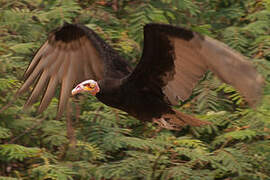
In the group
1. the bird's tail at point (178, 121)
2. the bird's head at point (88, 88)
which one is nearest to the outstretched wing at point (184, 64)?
the bird's tail at point (178, 121)

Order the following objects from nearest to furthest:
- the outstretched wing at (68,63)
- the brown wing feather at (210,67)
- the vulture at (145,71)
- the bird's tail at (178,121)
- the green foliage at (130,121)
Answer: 1. the brown wing feather at (210,67)
2. the vulture at (145,71)
3. the green foliage at (130,121)
4. the bird's tail at (178,121)
5. the outstretched wing at (68,63)

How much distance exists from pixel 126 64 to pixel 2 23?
1.09 m

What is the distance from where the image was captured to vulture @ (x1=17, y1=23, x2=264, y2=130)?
13.8ft

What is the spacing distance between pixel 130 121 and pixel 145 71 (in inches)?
25.2

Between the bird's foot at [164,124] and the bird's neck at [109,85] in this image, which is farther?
the bird's foot at [164,124]

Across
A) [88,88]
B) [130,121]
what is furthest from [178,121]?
[88,88]

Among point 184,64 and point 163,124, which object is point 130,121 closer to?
point 163,124

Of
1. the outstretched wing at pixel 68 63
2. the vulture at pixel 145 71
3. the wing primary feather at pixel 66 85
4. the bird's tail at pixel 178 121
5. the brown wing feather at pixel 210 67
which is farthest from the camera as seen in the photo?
the outstretched wing at pixel 68 63

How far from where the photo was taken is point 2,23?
5.71 meters

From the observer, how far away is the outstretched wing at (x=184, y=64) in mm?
4039

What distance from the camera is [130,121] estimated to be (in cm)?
548

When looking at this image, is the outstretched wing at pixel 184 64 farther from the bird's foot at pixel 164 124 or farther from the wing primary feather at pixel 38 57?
the wing primary feather at pixel 38 57

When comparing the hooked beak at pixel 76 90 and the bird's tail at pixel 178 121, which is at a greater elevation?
the hooked beak at pixel 76 90

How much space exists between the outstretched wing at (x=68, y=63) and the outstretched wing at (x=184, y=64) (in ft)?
1.60
